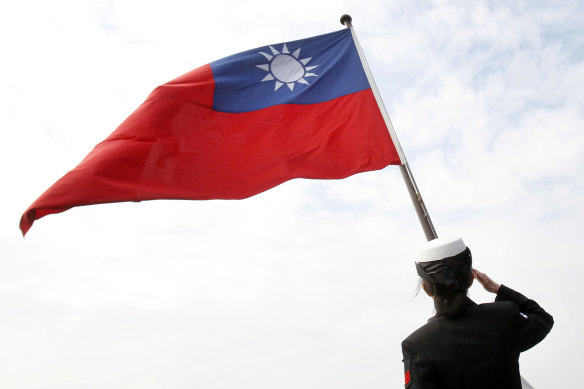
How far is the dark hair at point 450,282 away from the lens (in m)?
2.78

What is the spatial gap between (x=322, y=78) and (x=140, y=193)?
11.4 feet

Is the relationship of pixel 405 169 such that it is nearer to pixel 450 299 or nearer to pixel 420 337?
pixel 450 299

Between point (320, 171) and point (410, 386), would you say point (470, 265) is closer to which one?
point (410, 386)

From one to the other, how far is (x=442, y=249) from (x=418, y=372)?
2.22ft

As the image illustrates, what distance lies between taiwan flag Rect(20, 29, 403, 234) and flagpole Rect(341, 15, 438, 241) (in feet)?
0.49

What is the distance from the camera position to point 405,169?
628 centimetres

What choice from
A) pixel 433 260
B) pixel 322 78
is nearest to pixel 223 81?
pixel 322 78

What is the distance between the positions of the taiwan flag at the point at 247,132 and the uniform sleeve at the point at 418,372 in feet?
13.3

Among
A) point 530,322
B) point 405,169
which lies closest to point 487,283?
point 530,322

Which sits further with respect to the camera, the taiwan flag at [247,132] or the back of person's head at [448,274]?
the taiwan flag at [247,132]

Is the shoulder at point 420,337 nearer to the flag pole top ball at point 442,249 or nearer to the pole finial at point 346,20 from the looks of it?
the flag pole top ball at point 442,249

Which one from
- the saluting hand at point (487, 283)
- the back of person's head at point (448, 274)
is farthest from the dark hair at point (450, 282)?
the saluting hand at point (487, 283)

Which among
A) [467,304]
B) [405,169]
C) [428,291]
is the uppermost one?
[405,169]

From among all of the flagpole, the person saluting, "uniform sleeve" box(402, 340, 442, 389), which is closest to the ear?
the person saluting
